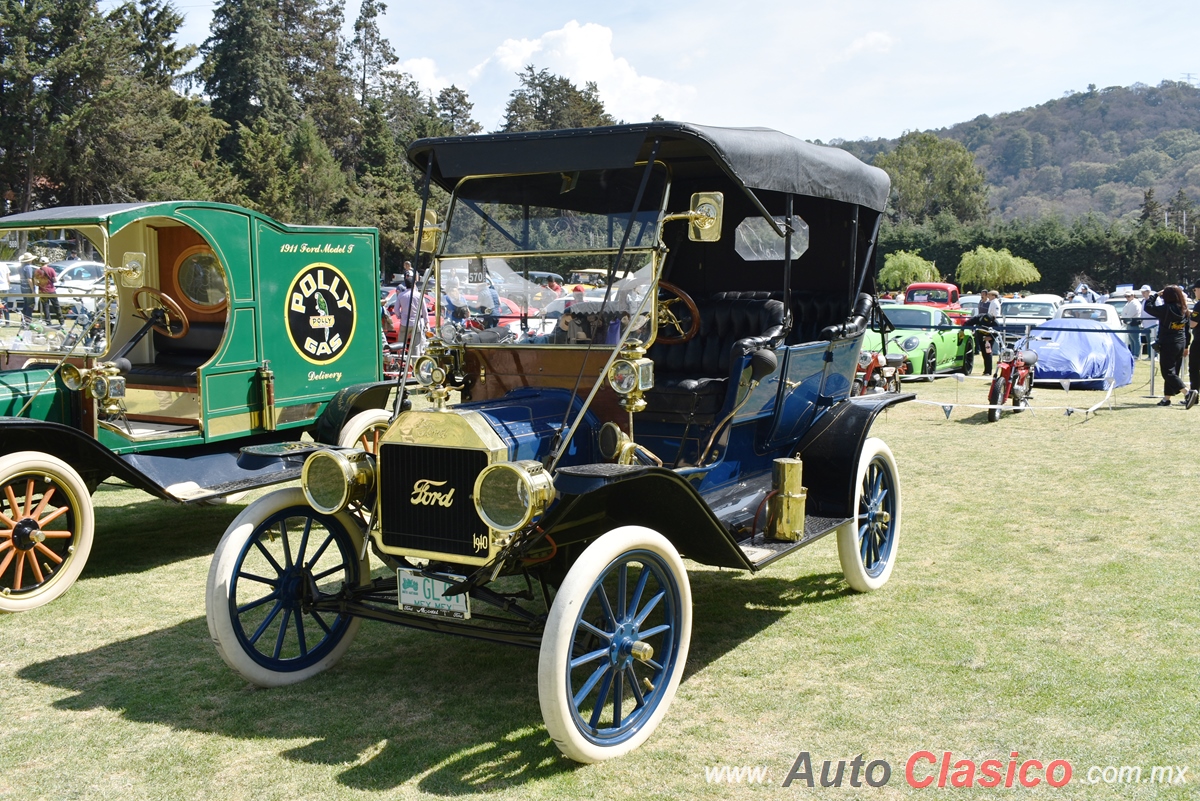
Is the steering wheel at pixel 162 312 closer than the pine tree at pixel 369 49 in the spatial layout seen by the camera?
Yes

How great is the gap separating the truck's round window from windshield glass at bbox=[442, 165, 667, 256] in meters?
3.35

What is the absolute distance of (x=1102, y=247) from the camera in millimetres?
48469

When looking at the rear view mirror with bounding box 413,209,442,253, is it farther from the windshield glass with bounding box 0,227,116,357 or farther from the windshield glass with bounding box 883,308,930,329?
the windshield glass with bounding box 883,308,930,329

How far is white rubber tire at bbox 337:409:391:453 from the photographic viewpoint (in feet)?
24.7

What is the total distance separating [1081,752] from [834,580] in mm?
2428

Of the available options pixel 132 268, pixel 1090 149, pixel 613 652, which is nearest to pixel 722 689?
pixel 613 652

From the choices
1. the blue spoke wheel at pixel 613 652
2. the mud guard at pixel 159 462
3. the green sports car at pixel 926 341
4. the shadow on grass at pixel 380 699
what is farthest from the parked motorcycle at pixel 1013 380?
the blue spoke wheel at pixel 613 652

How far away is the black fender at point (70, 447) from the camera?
5805mm

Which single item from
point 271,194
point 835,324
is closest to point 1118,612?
point 835,324

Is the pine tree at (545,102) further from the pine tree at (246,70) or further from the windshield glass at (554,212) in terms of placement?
the windshield glass at (554,212)

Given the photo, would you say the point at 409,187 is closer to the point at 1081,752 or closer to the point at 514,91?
the point at 514,91

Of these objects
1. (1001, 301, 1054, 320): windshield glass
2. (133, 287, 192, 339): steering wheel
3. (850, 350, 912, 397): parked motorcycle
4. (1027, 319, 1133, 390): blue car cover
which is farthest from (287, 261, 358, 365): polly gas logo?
(1001, 301, 1054, 320): windshield glass

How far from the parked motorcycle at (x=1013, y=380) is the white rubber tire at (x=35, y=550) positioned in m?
10.3

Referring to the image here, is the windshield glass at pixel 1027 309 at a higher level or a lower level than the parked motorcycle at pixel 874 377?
higher
